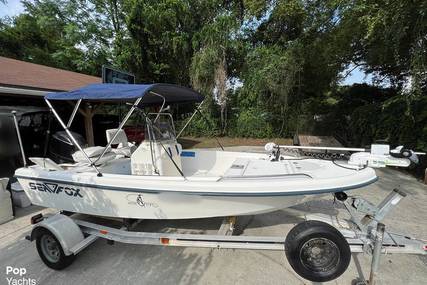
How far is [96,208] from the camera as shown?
2938 millimetres

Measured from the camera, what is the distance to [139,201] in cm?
277

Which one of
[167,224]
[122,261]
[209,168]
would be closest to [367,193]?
[209,168]

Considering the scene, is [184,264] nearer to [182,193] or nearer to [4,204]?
[182,193]

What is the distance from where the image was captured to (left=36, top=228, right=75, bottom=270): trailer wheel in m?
2.67

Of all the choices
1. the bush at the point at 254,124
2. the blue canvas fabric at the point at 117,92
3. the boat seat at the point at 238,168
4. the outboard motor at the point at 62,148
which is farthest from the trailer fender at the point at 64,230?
the bush at the point at 254,124

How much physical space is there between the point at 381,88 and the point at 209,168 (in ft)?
34.1

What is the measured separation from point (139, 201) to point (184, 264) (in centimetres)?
87

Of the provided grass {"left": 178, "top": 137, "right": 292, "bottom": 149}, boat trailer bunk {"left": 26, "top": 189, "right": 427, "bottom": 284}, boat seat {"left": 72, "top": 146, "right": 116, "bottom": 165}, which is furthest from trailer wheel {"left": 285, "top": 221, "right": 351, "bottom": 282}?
grass {"left": 178, "top": 137, "right": 292, "bottom": 149}

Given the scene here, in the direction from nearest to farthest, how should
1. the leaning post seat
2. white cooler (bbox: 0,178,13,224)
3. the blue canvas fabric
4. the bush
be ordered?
the blue canvas fabric, the leaning post seat, white cooler (bbox: 0,178,13,224), the bush

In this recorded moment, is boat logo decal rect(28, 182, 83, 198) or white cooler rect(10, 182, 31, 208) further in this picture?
white cooler rect(10, 182, 31, 208)

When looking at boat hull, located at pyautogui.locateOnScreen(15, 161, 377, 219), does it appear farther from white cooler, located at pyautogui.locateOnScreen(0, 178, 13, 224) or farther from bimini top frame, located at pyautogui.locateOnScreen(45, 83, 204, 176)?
white cooler, located at pyautogui.locateOnScreen(0, 178, 13, 224)

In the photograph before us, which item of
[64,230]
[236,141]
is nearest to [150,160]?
[64,230]

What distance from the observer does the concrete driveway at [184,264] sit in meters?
2.56

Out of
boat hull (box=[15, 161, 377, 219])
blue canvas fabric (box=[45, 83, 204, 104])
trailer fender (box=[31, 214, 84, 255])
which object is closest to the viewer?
boat hull (box=[15, 161, 377, 219])
